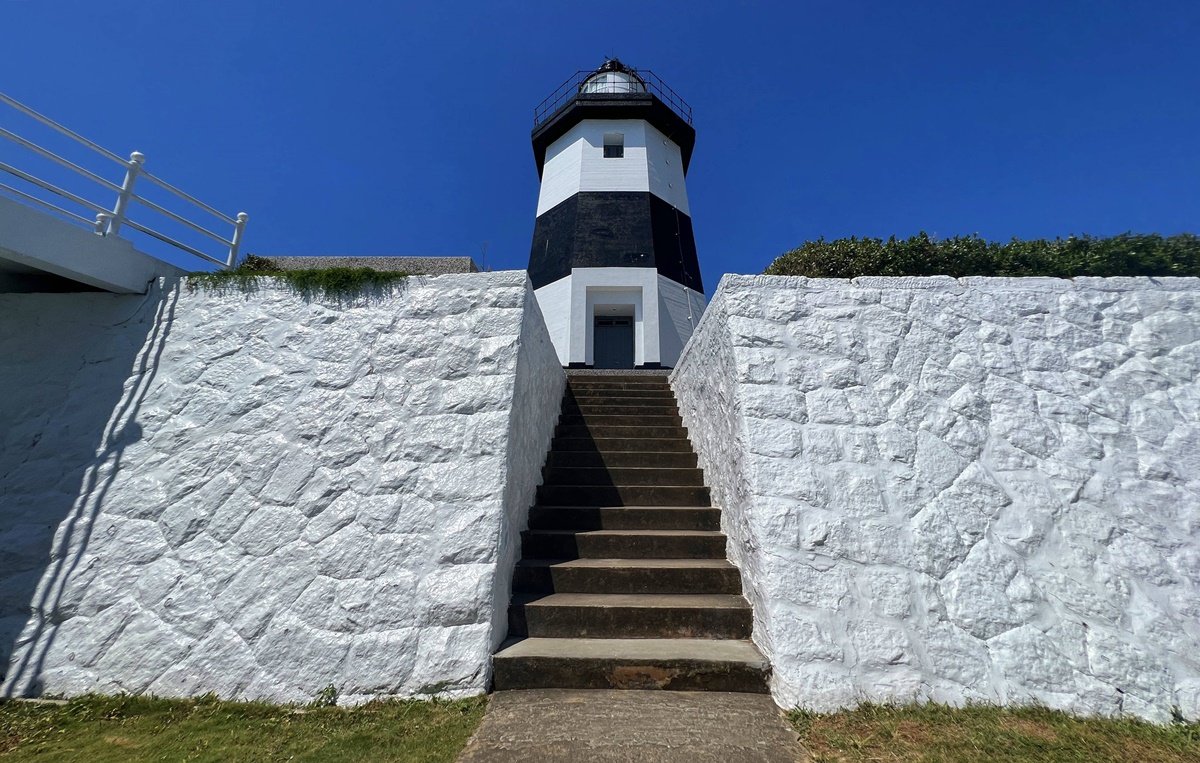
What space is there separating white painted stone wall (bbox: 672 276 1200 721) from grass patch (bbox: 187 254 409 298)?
9.78 feet

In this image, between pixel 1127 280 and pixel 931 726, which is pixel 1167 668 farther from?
pixel 1127 280

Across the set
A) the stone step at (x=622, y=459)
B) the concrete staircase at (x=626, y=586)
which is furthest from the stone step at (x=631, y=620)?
the stone step at (x=622, y=459)

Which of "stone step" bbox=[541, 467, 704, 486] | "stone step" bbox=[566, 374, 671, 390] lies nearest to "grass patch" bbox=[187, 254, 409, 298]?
"stone step" bbox=[541, 467, 704, 486]

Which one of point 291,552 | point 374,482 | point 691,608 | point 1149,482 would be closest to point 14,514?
point 291,552

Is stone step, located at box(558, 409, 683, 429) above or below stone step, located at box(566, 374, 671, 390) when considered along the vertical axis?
below

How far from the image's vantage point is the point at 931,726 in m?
2.23

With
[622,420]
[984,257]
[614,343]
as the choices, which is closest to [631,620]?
[622,420]

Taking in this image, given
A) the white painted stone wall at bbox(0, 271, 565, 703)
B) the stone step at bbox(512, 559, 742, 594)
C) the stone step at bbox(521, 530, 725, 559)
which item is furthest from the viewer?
the stone step at bbox(521, 530, 725, 559)

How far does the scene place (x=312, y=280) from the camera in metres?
3.83

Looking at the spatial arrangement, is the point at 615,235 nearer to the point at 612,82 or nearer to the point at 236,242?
the point at 612,82

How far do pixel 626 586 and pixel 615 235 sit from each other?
924cm

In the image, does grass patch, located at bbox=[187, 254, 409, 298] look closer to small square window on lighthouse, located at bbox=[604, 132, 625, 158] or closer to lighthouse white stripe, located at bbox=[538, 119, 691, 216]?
lighthouse white stripe, located at bbox=[538, 119, 691, 216]

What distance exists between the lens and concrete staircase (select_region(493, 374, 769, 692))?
258cm

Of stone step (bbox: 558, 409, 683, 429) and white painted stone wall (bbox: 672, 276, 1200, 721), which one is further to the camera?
stone step (bbox: 558, 409, 683, 429)
